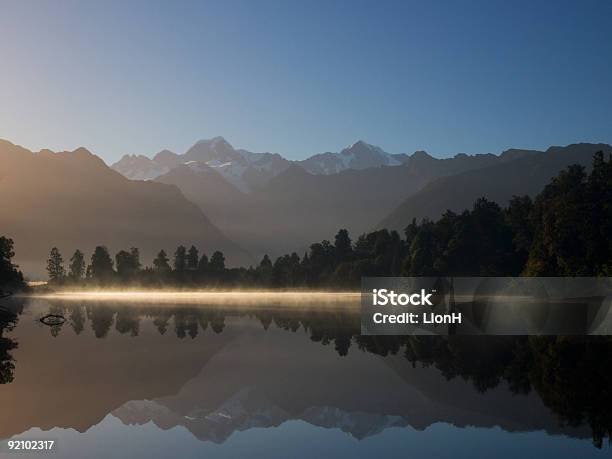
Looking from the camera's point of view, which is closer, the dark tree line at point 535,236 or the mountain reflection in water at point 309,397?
the mountain reflection in water at point 309,397

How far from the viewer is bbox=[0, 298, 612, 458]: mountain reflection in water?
24734 millimetres

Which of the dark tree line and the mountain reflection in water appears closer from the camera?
the mountain reflection in water

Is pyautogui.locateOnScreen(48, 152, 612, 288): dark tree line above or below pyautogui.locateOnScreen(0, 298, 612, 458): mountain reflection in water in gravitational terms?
above

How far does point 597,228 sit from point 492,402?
8523 centimetres

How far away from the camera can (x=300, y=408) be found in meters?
31.3

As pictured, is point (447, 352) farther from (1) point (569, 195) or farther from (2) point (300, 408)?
(1) point (569, 195)

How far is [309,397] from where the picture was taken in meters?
33.9

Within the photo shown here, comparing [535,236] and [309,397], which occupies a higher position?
[535,236]

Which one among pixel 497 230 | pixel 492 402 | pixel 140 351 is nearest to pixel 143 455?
pixel 492 402

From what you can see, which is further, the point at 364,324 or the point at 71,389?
the point at 364,324

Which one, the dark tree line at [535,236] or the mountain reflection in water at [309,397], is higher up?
the dark tree line at [535,236]

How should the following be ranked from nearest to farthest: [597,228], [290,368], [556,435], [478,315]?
[556,435] → [290,368] → [478,315] → [597,228]

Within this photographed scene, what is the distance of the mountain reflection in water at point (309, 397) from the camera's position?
24.7 metres

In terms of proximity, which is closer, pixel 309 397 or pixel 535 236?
pixel 309 397
